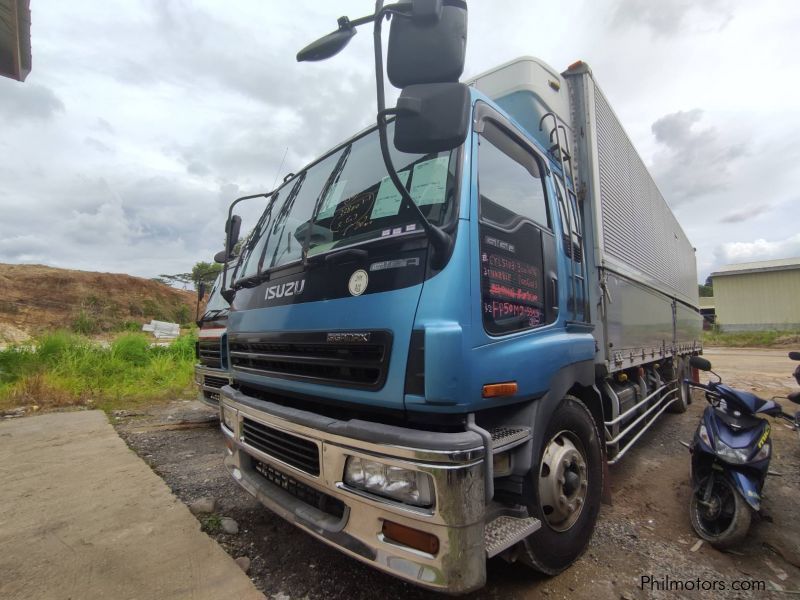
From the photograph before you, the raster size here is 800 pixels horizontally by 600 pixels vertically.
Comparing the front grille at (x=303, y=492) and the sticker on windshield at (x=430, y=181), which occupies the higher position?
the sticker on windshield at (x=430, y=181)

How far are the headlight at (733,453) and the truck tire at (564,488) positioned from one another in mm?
871

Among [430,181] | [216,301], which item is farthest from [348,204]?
[216,301]

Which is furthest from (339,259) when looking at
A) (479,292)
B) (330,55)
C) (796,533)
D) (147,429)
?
(147,429)

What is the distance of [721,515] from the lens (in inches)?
103

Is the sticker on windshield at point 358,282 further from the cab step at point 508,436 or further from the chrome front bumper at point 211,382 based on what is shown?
the chrome front bumper at point 211,382

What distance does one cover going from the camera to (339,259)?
195cm

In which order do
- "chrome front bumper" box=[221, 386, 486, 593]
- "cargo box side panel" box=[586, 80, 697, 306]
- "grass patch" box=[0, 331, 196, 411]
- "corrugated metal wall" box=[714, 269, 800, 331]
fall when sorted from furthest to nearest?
"corrugated metal wall" box=[714, 269, 800, 331]
"grass patch" box=[0, 331, 196, 411]
"cargo box side panel" box=[586, 80, 697, 306]
"chrome front bumper" box=[221, 386, 486, 593]

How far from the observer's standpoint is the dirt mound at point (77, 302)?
22469mm

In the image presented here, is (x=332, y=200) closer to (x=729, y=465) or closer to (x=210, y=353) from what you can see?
(x=729, y=465)

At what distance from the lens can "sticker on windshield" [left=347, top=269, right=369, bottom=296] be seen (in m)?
1.82

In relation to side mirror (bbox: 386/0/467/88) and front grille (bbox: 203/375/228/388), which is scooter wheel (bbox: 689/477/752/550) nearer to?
side mirror (bbox: 386/0/467/88)

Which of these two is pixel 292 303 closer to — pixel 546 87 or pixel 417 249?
pixel 417 249
